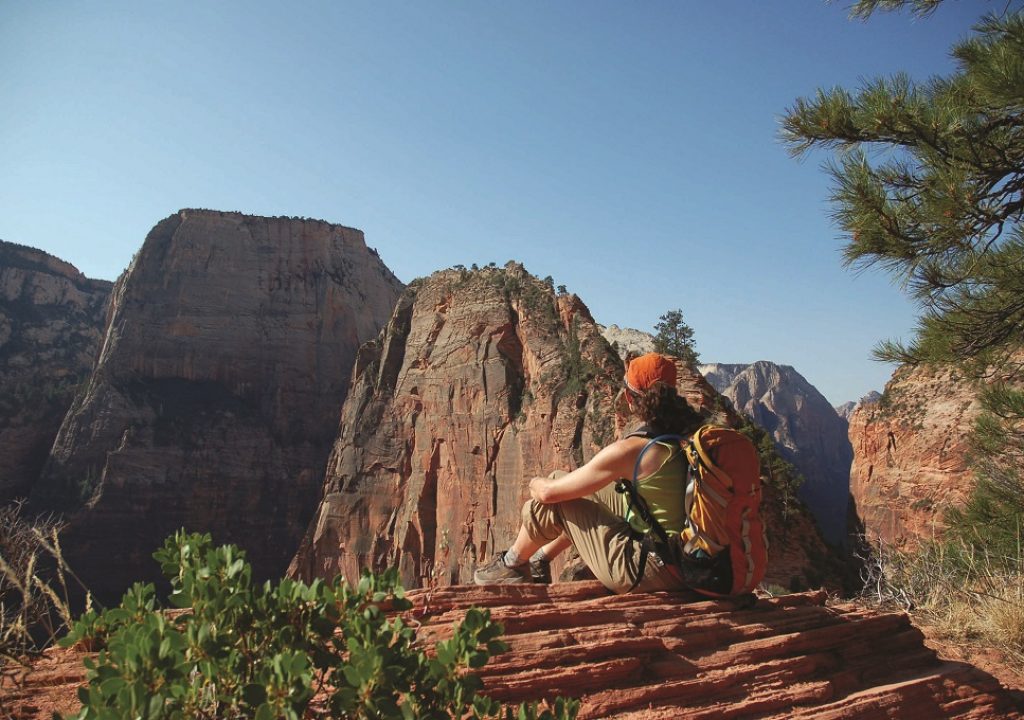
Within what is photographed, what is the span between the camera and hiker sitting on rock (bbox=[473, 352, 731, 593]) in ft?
12.5

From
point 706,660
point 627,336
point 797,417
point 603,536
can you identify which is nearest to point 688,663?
point 706,660

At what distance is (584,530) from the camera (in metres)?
4.09

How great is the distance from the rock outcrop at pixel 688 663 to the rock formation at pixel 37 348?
192ft

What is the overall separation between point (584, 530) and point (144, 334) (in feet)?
199

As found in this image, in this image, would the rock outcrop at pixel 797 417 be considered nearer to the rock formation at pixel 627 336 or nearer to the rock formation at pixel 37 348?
the rock formation at pixel 627 336

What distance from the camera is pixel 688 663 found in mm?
3355

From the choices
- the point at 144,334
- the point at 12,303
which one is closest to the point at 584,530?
the point at 144,334

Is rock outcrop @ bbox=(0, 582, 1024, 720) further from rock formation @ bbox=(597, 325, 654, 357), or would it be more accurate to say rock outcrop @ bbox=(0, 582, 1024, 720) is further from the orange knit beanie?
rock formation @ bbox=(597, 325, 654, 357)

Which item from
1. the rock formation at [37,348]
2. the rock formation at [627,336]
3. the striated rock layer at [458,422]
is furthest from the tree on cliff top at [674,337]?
the rock formation at [37,348]

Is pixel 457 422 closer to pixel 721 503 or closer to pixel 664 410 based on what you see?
pixel 664 410

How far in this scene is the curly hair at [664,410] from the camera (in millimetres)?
3889

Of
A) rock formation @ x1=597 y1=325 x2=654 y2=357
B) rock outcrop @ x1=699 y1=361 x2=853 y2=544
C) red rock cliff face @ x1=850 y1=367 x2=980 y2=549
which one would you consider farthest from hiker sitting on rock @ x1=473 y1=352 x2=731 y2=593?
rock outcrop @ x1=699 y1=361 x2=853 y2=544

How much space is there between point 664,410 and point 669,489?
0.42m

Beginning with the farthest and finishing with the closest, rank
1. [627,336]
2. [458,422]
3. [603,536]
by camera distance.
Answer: [627,336] → [458,422] → [603,536]
